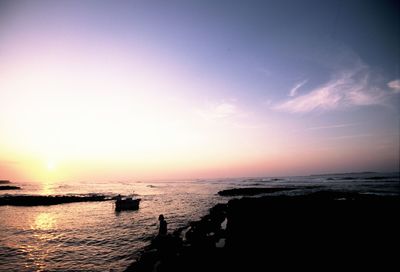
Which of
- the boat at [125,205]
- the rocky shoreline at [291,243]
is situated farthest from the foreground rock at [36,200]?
the rocky shoreline at [291,243]

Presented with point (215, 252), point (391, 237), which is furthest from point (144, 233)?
point (391, 237)

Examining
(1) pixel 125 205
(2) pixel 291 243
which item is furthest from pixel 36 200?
(2) pixel 291 243

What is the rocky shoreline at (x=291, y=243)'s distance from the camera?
1016cm

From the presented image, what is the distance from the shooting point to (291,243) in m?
11.9

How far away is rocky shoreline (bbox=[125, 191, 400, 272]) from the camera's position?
400 inches

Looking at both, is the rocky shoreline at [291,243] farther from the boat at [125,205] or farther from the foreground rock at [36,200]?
the foreground rock at [36,200]

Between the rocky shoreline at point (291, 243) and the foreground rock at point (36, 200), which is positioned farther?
the foreground rock at point (36, 200)

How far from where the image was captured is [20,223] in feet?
95.8

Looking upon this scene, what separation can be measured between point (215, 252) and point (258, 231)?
2.90 metres

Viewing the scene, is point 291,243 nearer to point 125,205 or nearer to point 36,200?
point 125,205

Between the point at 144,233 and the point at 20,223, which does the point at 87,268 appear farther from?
the point at 20,223

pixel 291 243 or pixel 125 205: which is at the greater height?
pixel 291 243

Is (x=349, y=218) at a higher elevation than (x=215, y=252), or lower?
higher

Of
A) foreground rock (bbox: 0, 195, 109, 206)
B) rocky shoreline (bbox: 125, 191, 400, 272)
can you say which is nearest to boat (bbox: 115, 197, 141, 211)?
foreground rock (bbox: 0, 195, 109, 206)
